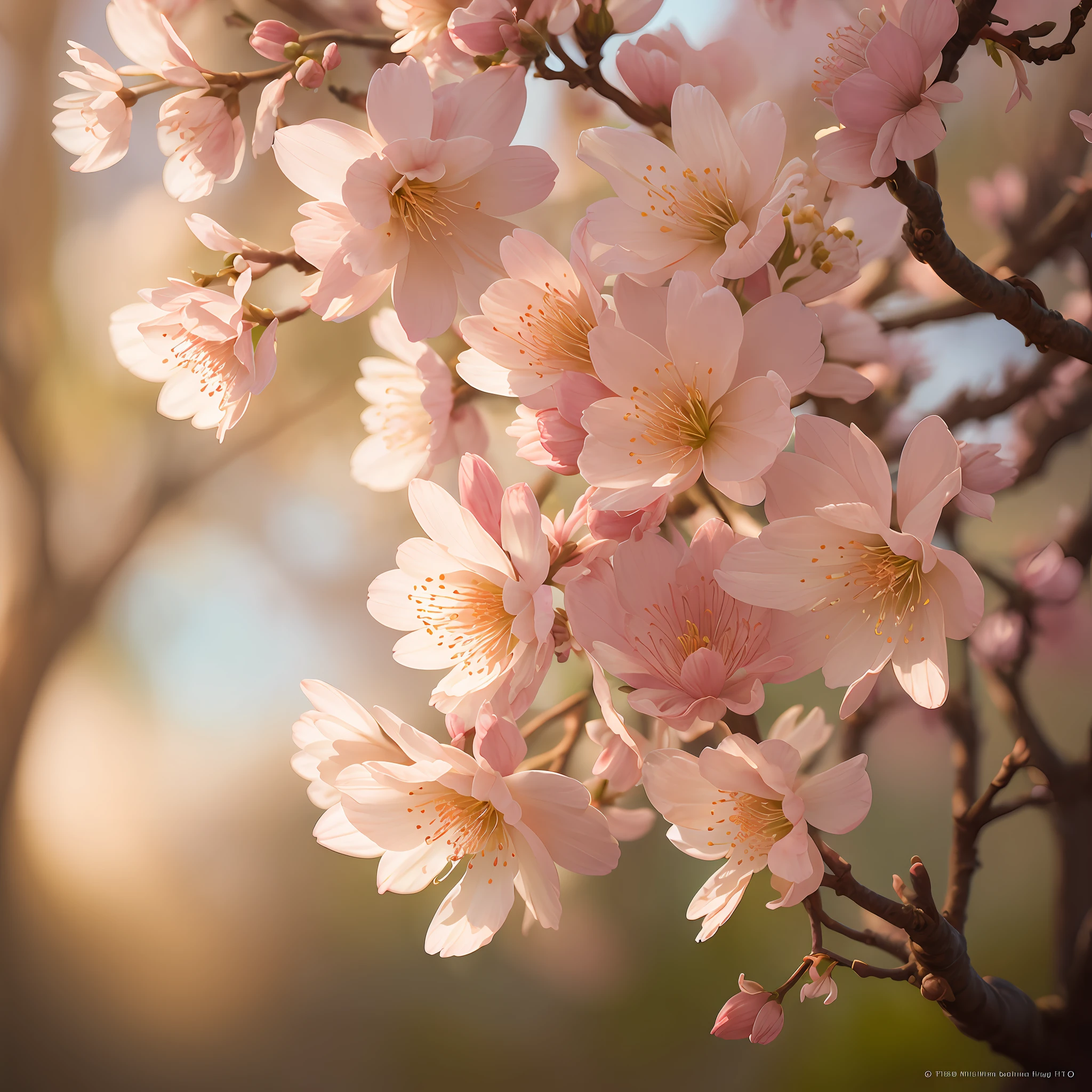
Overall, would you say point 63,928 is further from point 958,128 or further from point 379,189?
point 958,128

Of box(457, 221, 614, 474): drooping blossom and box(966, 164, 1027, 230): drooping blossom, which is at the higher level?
box(457, 221, 614, 474): drooping blossom

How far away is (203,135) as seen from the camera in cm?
46

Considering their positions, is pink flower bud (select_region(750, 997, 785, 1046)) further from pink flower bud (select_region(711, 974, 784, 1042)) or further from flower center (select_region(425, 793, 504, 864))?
flower center (select_region(425, 793, 504, 864))

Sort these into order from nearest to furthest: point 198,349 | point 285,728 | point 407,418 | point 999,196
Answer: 1. point 198,349
2. point 407,418
3. point 999,196
4. point 285,728

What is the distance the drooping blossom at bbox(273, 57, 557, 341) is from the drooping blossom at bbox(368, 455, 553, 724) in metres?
0.09

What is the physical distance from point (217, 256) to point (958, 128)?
3.33 ft

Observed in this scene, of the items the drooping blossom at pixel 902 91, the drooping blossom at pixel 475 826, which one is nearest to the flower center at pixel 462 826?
the drooping blossom at pixel 475 826

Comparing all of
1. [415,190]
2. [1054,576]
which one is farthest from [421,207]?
[1054,576]

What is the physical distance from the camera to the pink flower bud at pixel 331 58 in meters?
0.44

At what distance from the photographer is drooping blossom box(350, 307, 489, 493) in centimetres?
51

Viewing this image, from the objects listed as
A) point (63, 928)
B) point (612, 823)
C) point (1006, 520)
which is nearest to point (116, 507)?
point (63, 928)

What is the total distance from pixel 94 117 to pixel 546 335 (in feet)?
1.08

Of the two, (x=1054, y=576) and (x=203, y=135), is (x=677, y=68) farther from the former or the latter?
(x=1054, y=576)

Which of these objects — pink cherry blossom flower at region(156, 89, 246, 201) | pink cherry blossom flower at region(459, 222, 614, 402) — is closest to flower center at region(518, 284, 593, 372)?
pink cherry blossom flower at region(459, 222, 614, 402)
